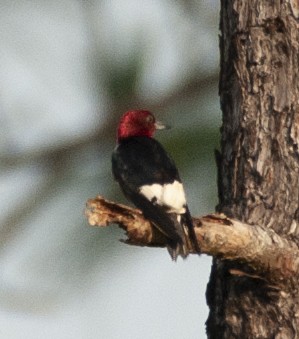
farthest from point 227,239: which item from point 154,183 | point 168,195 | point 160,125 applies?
point 154,183

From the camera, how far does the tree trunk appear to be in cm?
302

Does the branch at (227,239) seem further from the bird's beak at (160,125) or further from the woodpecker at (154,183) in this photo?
the bird's beak at (160,125)

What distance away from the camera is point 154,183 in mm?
3354

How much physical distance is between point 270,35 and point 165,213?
2.17 feet

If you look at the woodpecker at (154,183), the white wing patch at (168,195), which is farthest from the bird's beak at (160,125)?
the white wing patch at (168,195)

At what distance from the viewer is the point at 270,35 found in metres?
3.16

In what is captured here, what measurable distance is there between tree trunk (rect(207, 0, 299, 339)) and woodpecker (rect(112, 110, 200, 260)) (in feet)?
0.59

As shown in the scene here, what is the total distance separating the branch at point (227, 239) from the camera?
2492 mm

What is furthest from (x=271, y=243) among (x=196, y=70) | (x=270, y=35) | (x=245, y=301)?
(x=270, y=35)

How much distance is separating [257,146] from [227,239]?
556 mm

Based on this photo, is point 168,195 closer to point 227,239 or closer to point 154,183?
point 154,183

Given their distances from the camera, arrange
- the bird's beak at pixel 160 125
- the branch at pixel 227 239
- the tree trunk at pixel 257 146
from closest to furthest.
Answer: the branch at pixel 227 239
the bird's beak at pixel 160 125
the tree trunk at pixel 257 146

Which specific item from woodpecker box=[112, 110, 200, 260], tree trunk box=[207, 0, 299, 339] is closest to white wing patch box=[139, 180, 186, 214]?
woodpecker box=[112, 110, 200, 260]

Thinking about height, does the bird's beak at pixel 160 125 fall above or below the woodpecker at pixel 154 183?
above
